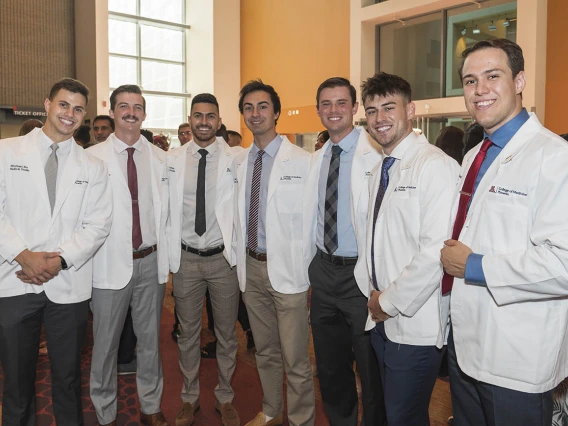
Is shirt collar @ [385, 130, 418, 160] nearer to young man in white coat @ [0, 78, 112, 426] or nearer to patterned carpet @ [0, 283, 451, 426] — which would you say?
young man in white coat @ [0, 78, 112, 426]

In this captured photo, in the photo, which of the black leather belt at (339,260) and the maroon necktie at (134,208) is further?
the maroon necktie at (134,208)

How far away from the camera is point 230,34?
49.5 feet

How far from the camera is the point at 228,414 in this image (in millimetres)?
3252

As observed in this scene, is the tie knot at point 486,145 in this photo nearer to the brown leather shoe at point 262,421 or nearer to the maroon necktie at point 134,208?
the maroon necktie at point 134,208

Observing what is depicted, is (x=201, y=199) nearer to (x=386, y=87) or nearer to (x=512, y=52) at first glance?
(x=386, y=87)

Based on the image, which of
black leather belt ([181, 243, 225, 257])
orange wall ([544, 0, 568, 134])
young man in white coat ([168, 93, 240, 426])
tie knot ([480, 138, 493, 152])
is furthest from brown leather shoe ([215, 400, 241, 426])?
orange wall ([544, 0, 568, 134])

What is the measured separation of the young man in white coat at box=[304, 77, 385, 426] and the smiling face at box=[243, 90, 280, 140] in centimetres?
34

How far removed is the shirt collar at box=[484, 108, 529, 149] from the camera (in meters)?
1.81

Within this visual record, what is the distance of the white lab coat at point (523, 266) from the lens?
1.58m

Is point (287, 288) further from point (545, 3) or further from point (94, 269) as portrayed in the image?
point (545, 3)

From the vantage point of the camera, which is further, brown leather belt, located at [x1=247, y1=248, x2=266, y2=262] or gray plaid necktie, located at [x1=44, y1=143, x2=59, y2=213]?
brown leather belt, located at [x1=247, y1=248, x2=266, y2=262]

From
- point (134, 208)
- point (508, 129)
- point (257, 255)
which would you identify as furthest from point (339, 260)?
point (134, 208)

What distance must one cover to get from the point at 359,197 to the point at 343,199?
0.55ft

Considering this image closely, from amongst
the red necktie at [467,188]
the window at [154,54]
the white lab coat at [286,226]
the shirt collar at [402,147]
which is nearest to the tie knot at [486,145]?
the red necktie at [467,188]
